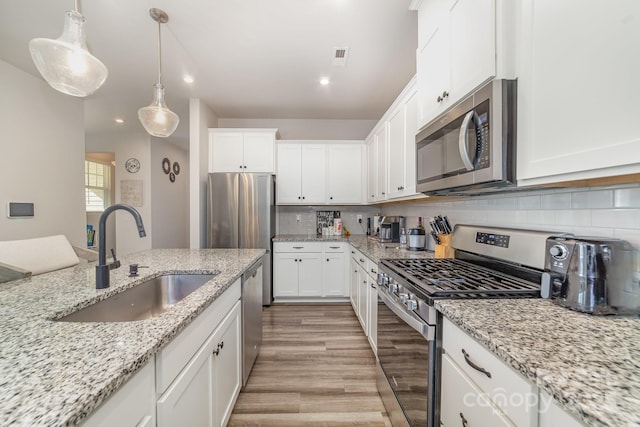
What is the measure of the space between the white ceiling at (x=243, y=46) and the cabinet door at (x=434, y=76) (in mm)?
549

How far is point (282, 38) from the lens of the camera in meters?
2.20

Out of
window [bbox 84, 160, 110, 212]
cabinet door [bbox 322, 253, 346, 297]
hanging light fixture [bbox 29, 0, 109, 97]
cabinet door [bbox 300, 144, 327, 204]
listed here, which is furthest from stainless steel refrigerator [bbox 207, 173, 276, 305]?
window [bbox 84, 160, 110, 212]

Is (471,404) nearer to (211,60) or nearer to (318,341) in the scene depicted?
(318,341)

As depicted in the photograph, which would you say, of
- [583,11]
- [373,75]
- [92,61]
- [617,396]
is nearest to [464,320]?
[617,396]

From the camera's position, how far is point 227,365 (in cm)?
144

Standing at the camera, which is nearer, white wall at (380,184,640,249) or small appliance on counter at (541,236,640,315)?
small appliance on counter at (541,236,640,315)

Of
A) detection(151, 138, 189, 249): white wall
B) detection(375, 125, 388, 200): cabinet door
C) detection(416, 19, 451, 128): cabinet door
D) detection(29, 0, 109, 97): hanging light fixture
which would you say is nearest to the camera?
detection(29, 0, 109, 97): hanging light fixture

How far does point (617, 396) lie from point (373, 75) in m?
2.97

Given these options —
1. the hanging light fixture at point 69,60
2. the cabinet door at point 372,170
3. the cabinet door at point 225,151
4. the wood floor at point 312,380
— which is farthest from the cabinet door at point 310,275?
the hanging light fixture at point 69,60

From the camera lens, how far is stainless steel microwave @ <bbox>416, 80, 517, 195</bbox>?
1.01 metres

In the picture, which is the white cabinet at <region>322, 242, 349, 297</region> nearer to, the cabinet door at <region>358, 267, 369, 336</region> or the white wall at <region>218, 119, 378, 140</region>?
the cabinet door at <region>358, 267, 369, 336</region>

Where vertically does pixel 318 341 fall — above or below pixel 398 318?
below

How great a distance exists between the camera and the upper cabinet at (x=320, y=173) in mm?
3762

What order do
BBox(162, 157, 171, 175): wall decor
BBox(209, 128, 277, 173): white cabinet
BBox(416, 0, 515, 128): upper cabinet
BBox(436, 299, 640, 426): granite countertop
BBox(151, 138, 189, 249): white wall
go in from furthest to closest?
1. BBox(162, 157, 171, 175): wall decor
2. BBox(151, 138, 189, 249): white wall
3. BBox(209, 128, 277, 173): white cabinet
4. BBox(416, 0, 515, 128): upper cabinet
5. BBox(436, 299, 640, 426): granite countertop
